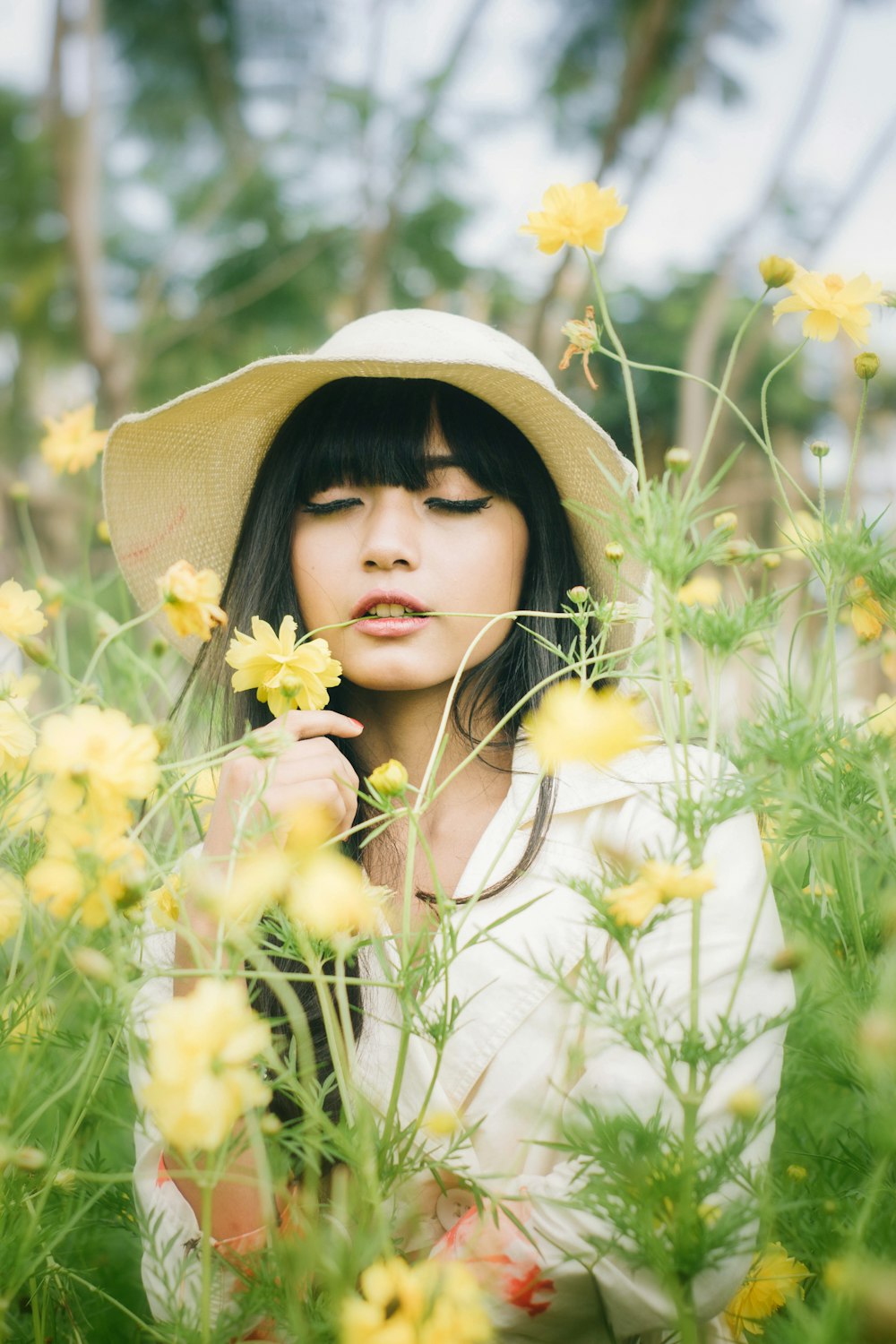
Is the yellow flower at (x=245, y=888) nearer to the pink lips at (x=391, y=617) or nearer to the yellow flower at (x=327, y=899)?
the yellow flower at (x=327, y=899)

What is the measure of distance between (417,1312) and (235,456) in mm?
864

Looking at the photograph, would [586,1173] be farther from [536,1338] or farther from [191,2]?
[191,2]

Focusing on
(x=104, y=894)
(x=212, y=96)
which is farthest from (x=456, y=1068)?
(x=212, y=96)

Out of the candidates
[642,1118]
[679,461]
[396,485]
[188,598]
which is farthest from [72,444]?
[642,1118]

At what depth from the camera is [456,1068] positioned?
0.83 m

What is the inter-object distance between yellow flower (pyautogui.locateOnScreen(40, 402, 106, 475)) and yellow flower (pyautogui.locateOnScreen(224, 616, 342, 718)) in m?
0.63

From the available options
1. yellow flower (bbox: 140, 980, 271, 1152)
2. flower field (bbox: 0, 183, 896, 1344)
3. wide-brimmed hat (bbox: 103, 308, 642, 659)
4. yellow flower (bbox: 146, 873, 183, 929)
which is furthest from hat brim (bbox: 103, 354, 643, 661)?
yellow flower (bbox: 140, 980, 271, 1152)

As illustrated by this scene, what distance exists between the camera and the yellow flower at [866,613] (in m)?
0.78

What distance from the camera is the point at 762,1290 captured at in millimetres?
721

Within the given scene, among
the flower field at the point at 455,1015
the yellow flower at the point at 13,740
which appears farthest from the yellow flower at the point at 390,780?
→ the yellow flower at the point at 13,740

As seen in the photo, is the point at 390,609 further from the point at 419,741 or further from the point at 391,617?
the point at 419,741

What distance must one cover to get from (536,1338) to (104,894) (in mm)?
478

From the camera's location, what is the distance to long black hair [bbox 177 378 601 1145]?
983 mm

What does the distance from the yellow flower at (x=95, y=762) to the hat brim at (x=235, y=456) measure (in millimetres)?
508
